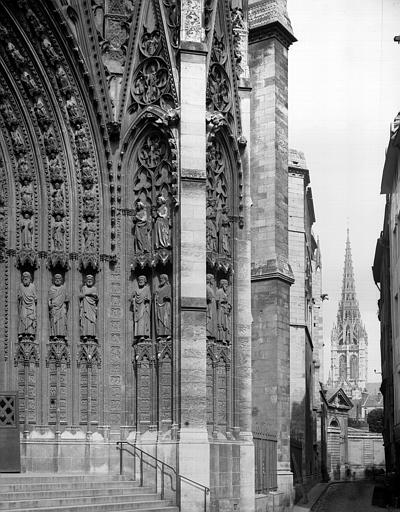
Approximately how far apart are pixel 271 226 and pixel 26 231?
33.9 ft

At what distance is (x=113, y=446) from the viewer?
65.3ft

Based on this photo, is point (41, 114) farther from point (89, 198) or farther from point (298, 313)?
point (298, 313)

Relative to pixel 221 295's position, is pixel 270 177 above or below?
above

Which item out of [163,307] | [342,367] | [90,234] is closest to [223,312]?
[163,307]

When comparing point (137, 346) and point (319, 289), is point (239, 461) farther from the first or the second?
point (319, 289)

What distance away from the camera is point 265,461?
2622 centimetres

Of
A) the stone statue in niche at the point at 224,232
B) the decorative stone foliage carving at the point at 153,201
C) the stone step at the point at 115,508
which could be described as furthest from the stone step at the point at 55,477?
the stone statue in niche at the point at 224,232

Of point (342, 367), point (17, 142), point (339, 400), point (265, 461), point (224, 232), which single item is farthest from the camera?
point (342, 367)

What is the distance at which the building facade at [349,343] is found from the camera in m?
178

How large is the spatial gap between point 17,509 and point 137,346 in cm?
478

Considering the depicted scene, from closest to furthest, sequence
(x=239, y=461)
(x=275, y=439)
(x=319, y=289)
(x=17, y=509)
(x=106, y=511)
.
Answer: (x=17, y=509), (x=106, y=511), (x=239, y=461), (x=275, y=439), (x=319, y=289)

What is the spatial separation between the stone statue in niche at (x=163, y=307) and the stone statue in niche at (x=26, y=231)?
103 inches

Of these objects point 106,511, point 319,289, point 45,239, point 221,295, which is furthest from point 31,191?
point 319,289

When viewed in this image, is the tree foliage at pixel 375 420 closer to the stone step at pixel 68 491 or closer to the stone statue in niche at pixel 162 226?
the stone statue in niche at pixel 162 226
